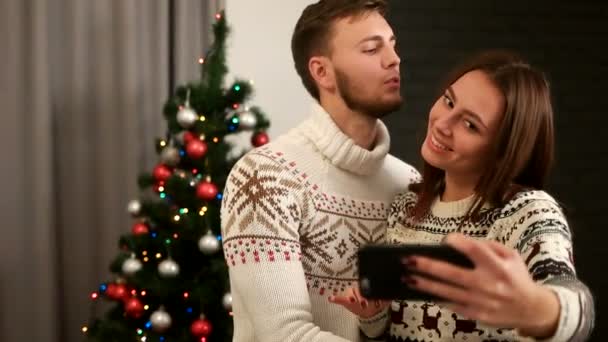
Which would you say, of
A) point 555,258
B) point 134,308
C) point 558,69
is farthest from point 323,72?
point 558,69

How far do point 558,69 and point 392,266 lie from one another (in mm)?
2659

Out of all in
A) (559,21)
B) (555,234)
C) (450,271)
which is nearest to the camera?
(450,271)

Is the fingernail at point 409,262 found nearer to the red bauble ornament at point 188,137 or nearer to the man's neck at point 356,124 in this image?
the man's neck at point 356,124

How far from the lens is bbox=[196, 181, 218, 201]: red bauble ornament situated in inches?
92.6

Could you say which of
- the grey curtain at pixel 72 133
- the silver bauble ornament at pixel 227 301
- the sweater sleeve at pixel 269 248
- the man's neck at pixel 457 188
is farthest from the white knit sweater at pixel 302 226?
the grey curtain at pixel 72 133

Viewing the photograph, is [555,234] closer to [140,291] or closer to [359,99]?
[359,99]

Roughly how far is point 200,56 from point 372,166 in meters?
1.49

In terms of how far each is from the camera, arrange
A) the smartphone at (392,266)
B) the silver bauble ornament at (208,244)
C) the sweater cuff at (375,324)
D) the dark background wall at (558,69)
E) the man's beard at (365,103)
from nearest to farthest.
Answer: the smartphone at (392,266) < the sweater cuff at (375,324) < the man's beard at (365,103) < the silver bauble ornament at (208,244) < the dark background wall at (558,69)

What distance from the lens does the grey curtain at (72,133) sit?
2.77m

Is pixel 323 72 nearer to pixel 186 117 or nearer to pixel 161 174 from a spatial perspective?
pixel 186 117

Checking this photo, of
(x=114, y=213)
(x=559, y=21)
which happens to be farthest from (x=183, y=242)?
(x=559, y=21)

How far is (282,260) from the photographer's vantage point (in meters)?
1.39

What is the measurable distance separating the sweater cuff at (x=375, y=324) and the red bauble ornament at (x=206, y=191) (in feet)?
3.50

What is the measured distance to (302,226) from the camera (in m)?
1.47
